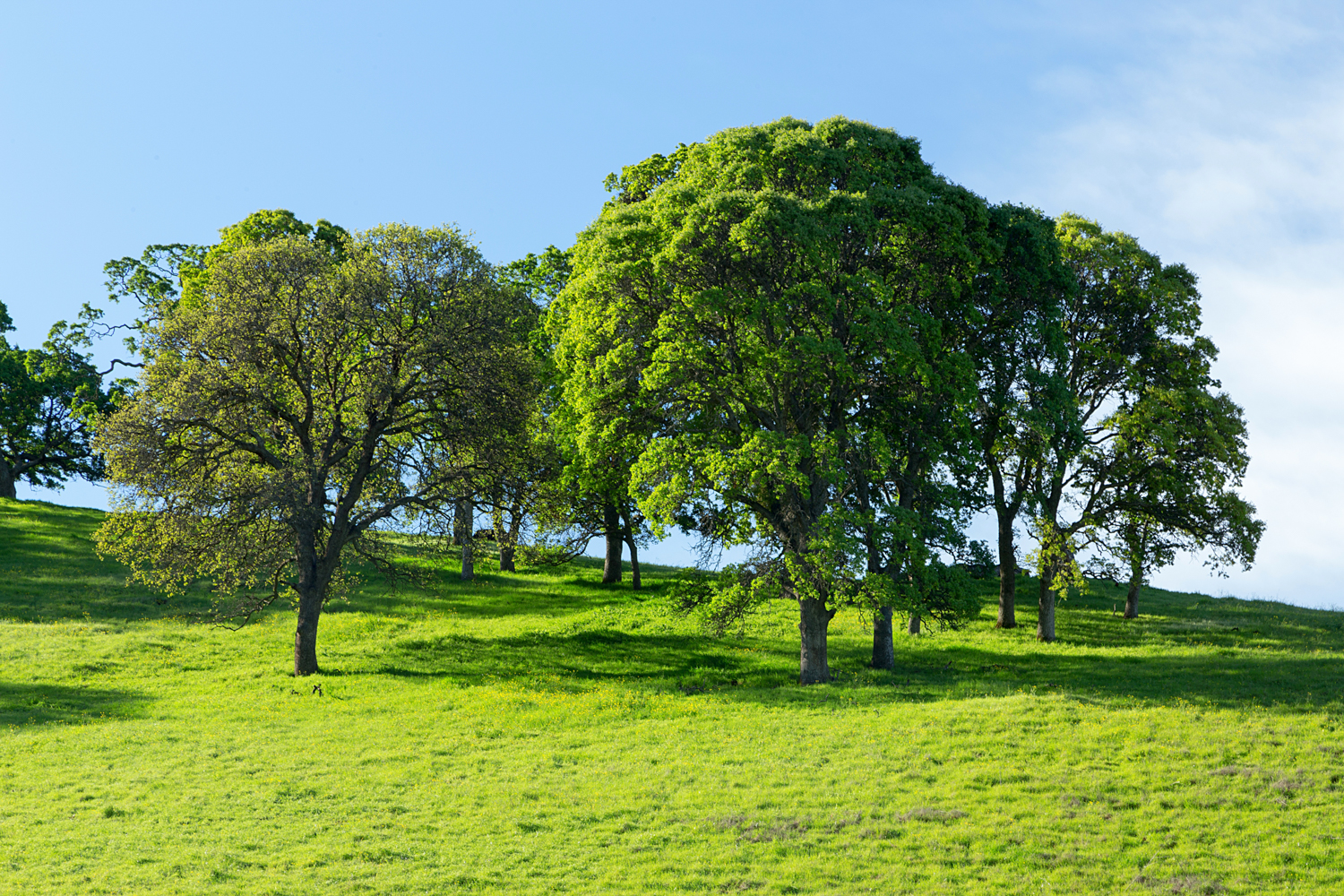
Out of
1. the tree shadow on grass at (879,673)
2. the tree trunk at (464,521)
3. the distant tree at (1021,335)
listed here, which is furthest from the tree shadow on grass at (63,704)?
the distant tree at (1021,335)

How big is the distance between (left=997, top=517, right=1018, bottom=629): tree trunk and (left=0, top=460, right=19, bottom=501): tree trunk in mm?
68057

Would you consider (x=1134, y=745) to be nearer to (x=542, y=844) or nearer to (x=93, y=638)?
(x=542, y=844)

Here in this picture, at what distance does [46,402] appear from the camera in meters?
72.7

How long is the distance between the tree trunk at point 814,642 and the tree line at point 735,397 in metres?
0.17

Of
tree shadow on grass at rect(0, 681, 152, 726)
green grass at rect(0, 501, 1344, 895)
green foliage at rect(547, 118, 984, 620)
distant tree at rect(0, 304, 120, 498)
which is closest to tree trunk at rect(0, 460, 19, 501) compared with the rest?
distant tree at rect(0, 304, 120, 498)

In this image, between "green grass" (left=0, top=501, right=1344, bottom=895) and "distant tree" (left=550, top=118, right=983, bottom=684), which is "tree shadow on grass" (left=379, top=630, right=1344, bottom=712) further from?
"distant tree" (left=550, top=118, right=983, bottom=684)

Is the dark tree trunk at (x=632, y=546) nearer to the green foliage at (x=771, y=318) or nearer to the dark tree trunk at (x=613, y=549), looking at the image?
the dark tree trunk at (x=613, y=549)

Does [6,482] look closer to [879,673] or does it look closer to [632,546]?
[632,546]

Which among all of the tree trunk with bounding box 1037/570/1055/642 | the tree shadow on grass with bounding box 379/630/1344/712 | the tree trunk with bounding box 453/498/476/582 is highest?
the tree trunk with bounding box 453/498/476/582

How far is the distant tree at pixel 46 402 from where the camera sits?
6994cm

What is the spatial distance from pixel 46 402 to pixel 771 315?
211ft

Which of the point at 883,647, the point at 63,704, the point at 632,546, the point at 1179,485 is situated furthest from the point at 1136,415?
the point at 63,704

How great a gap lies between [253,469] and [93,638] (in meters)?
11.7

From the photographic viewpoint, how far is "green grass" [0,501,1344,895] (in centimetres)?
1872
